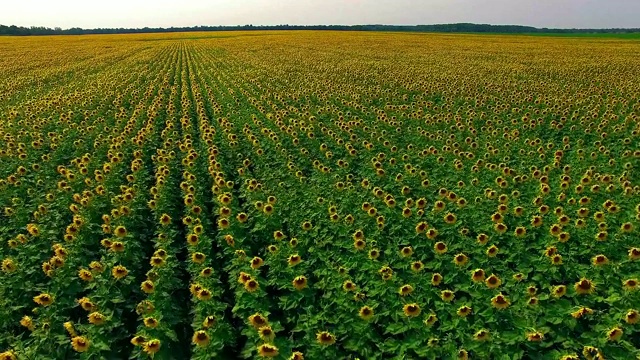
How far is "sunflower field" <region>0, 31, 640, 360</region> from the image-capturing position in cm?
464

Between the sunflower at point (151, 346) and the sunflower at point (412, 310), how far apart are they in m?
2.46

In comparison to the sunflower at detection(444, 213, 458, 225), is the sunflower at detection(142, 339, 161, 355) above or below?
below

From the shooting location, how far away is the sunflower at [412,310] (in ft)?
15.2

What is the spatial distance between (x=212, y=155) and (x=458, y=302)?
275 inches

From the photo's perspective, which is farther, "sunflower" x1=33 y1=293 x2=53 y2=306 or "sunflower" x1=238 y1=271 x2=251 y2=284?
"sunflower" x1=238 y1=271 x2=251 y2=284

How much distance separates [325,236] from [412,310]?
223 cm

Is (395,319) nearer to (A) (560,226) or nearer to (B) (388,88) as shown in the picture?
(A) (560,226)

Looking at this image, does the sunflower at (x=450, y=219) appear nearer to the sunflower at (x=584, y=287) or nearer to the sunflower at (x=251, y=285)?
the sunflower at (x=584, y=287)

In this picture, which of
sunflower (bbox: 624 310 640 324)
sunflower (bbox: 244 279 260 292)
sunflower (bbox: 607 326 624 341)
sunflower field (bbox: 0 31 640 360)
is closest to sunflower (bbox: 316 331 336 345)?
sunflower field (bbox: 0 31 640 360)

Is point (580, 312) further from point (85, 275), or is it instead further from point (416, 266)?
point (85, 275)

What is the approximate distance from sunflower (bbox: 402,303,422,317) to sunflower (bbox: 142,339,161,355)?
2455 mm

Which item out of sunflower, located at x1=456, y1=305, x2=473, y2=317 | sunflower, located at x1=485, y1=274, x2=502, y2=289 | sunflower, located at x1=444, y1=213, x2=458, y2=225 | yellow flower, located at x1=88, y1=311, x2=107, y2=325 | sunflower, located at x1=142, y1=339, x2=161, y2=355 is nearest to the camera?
sunflower, located at x1=142, y1=339, x2=161, y2=355

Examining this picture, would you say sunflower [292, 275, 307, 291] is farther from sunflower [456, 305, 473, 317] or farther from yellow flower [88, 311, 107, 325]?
yellow flower [88, 311, 107, 325]

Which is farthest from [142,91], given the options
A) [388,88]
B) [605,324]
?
[605,324]
